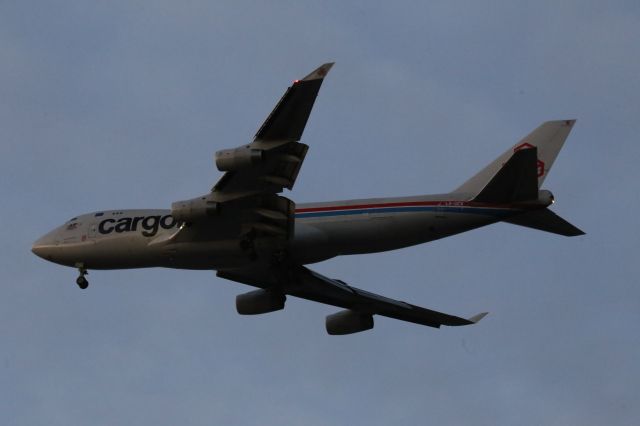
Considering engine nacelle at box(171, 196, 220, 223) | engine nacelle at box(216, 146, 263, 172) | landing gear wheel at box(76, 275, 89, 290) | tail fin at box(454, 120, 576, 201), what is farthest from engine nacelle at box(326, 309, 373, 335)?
engine nacelle at box(216, 146, 263, 172)

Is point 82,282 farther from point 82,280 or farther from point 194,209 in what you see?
point 194,209

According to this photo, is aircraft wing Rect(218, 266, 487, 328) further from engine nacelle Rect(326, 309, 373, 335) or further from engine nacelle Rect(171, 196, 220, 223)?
engine nacelle Rect(171, 196, 220, 223)

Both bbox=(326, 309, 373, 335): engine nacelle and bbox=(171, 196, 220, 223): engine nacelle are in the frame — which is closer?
bbox=(171, 196, 220, 223): engine nacelle

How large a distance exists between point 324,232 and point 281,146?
5.61 m

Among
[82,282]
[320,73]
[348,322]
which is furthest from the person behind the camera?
[348,322]

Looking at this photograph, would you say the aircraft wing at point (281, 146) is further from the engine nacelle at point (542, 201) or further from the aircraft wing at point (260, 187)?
the engine nacelle at point (542, 201)

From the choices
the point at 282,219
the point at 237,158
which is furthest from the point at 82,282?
the point at 237,158

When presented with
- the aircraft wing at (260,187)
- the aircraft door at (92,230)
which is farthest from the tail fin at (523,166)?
the aircraft door at (92,230)

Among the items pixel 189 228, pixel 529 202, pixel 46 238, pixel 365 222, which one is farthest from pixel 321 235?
pixel 46 238

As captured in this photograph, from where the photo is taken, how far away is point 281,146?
41.6 metres

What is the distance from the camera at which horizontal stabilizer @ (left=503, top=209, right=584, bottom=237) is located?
44125mm

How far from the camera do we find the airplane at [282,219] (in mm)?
42250

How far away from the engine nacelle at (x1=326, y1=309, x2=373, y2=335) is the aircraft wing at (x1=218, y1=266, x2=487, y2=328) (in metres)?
0.24

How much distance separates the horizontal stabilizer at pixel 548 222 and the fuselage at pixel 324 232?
47 centimetres
